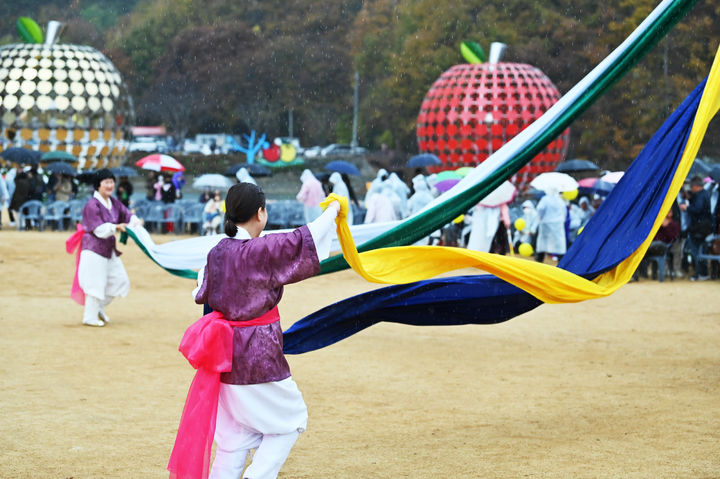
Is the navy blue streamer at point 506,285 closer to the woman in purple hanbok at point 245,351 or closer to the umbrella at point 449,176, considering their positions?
the woman in purple hanbok at point 245,351

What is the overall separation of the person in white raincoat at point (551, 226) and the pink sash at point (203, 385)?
10.9 metres

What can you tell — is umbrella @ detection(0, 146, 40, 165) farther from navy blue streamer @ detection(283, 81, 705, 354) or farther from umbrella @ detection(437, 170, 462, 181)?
navy blue streamer @ detection(283, 81, 705, 354)

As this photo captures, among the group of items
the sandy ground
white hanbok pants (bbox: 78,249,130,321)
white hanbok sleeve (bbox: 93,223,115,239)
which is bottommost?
the sandy ground

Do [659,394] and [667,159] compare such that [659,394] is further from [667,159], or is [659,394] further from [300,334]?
[300,334]

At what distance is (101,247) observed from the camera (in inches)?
363

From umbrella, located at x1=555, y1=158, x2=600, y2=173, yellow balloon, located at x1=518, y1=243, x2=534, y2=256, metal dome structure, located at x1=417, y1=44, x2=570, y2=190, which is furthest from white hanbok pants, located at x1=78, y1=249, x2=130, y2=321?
metal dome structure, located at x1=417, y1=44, x2=570, y2=190

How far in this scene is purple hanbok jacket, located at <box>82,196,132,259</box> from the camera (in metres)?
9.05

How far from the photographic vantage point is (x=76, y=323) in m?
9.77

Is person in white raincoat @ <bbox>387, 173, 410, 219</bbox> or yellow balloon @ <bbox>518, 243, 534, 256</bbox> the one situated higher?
person in white raincoat @ <bbox>387, 173, 410, 219</bbox>

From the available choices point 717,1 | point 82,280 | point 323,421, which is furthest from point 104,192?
point 717,1

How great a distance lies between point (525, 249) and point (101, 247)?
843 centimetres

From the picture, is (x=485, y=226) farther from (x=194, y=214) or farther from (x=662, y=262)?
(x=194, y=214)

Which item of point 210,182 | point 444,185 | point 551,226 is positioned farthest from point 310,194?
point 551,226

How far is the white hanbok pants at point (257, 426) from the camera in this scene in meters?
4.03
